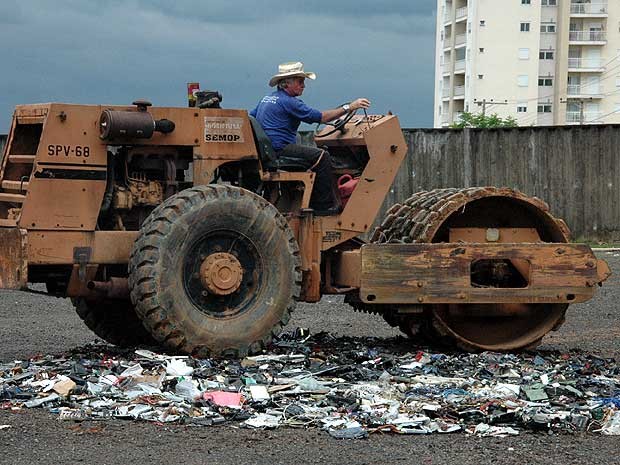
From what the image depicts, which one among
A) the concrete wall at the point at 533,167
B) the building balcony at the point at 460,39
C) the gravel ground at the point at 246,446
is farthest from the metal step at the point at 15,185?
the building balcony at the point at 460,39

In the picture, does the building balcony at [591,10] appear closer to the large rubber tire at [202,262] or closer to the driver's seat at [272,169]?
the driver's seat at [272,169]

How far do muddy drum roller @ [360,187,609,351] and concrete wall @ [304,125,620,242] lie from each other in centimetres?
1264

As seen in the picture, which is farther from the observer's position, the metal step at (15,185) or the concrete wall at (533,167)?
the concrete wall at (533,167)

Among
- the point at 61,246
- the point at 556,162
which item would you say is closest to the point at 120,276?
the point at 61,246

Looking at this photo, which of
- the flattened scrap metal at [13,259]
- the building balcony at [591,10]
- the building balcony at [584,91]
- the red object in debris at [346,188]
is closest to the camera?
the flattened scrap metal at [13,259]

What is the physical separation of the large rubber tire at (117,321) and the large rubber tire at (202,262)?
4.35ft

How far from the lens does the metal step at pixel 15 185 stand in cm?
973

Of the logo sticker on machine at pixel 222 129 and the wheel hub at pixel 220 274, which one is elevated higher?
the logo sticker on machine at pixel 222 129

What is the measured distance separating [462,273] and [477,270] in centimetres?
45

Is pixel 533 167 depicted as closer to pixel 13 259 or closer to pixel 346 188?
pixel 346 188

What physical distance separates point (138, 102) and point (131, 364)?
206cm

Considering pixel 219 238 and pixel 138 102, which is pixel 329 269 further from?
pixel 138 102

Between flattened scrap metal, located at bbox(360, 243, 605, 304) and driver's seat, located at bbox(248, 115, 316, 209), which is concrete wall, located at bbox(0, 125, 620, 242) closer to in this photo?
flattened scrap metal, located at bbox(360, 243, 605, 304)

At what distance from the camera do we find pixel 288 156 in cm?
1045
